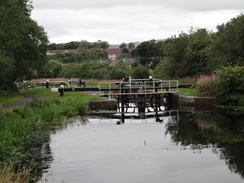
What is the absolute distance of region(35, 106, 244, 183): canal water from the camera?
13812 millimetres

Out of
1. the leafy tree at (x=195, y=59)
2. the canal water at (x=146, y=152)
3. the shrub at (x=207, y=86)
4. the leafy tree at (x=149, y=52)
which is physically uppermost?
the leafy tree at (x=149, y=52)

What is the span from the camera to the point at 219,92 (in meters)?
32.6

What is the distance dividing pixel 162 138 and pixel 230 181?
7.09 metres

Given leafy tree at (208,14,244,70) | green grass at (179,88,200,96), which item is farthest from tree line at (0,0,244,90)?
green grass at (179,88,200,96)

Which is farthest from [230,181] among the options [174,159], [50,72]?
[50,72]

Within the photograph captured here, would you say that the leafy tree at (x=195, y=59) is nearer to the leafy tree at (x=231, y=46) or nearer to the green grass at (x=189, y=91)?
the leafy tree at (x=231, y=46)

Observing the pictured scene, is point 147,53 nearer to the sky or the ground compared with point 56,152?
nearer to the sky

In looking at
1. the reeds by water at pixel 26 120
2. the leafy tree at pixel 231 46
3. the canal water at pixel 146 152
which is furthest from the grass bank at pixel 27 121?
the leafy tree at pixel 231 46

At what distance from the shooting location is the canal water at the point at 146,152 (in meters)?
13.8

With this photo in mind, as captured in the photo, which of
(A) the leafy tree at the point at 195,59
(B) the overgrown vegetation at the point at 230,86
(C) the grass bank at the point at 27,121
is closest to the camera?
(C) the grass bank at the point at 27,121

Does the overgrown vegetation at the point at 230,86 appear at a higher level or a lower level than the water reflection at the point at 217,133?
Result: higher

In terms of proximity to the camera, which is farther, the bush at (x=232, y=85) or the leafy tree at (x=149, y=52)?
the leafy tree at (x=149, y=52)

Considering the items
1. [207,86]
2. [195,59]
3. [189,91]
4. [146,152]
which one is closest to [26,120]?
[146,152]

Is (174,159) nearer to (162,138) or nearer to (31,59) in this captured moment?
A: (162,138)
